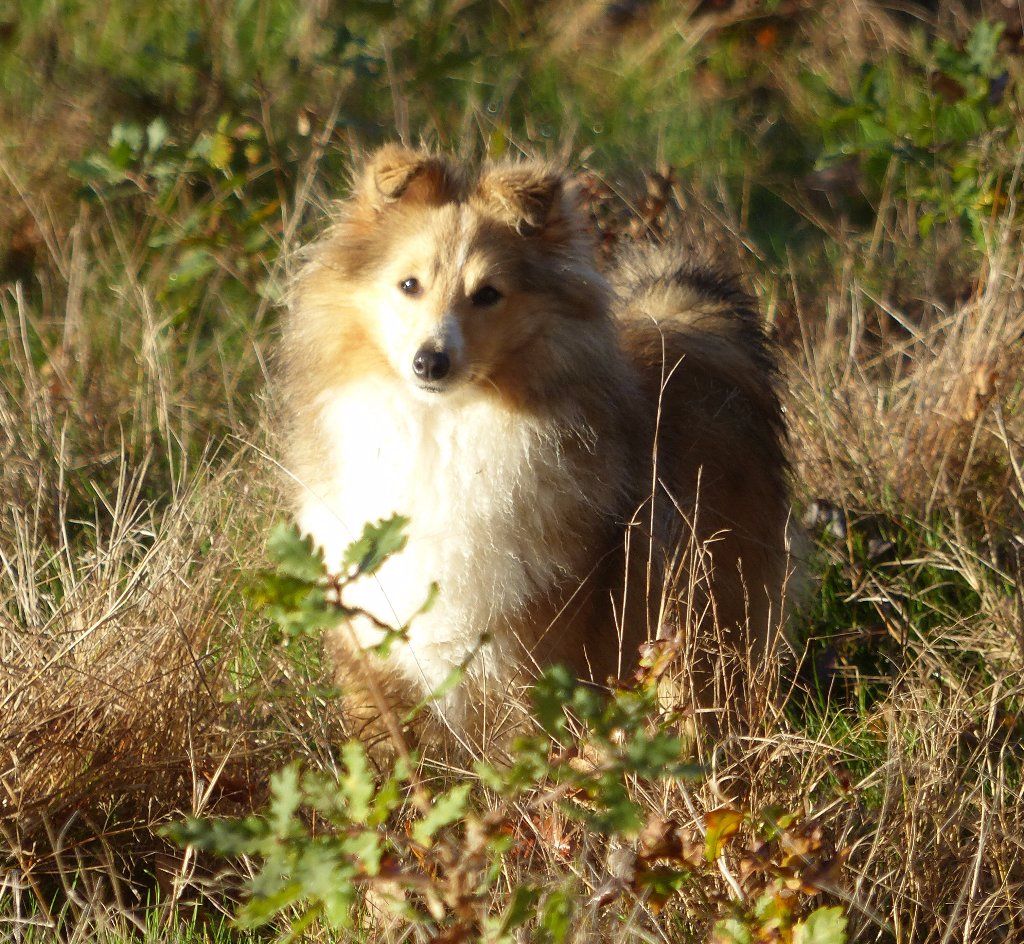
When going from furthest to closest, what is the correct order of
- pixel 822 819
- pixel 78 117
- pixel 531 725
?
pixel 78 117 → pixel 531 725 → pixel 822 819

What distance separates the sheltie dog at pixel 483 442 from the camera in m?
3.31

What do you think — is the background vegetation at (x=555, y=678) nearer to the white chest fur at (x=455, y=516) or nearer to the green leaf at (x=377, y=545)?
the green leaf at (x=377, y=545)

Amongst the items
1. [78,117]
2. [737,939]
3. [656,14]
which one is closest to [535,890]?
[737,939]

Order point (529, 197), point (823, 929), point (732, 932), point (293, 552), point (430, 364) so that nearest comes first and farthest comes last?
1. point (293, 552)
2. point (823, 929)
3. point (732, 932)
4. point (430, 364)
5. point (529, 197)

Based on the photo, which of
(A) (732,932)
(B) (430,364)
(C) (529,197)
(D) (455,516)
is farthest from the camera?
→ (C) (529,197)

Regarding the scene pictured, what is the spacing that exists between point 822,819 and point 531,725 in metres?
0.76

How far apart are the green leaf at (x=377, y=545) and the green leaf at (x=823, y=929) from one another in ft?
3.18

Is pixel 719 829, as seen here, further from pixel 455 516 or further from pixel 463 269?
pixel 463 269

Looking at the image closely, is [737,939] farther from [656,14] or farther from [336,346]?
[656,14]

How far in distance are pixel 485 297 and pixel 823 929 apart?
1.74 meters

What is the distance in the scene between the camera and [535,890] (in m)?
2.35

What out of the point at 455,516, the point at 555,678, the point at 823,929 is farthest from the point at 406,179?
the point at 823,929

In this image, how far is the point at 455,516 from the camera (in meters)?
3.32

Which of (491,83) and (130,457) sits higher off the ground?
(491,83)
